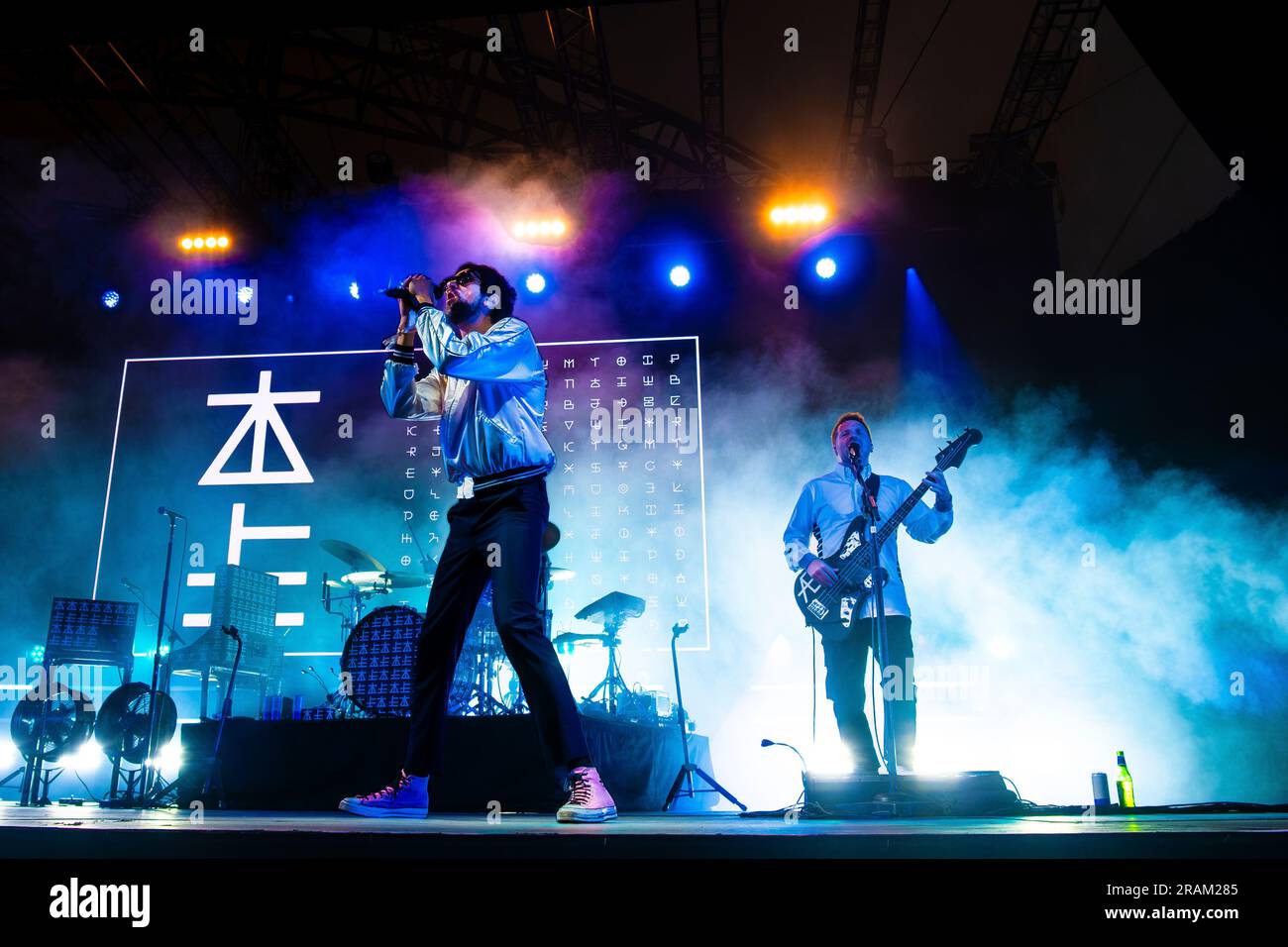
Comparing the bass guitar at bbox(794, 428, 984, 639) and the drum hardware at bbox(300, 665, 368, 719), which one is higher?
the bass guitar at bbox(794, 428, 984, 639)

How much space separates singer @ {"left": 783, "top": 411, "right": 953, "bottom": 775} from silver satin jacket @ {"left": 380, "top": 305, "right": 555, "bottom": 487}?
1795 mm

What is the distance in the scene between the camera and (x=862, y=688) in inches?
190

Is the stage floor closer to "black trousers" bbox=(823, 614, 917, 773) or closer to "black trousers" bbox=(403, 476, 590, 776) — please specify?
"black trousers" bbox=(403, 476, 590, 776)

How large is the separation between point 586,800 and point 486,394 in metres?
1.39

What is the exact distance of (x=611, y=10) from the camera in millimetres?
7359

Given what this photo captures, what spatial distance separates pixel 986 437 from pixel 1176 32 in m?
6.28

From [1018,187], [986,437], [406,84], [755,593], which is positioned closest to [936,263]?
[1018,187]

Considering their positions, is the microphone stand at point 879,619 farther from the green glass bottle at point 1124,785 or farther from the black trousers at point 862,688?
the green glass bottle at point 1124,785

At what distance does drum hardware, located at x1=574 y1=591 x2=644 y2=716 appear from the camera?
23.6 feet

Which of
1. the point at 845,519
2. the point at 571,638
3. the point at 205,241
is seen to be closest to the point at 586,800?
the point at 845,519

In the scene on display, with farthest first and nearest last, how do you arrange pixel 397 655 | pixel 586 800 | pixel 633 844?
1. pixel 397 655
2. pixel 586 800
3. pixel 633 844

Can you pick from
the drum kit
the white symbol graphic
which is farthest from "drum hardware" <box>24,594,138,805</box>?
the white symbol graphic

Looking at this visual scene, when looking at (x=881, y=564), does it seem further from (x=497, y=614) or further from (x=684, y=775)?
(x=497, y=614)
